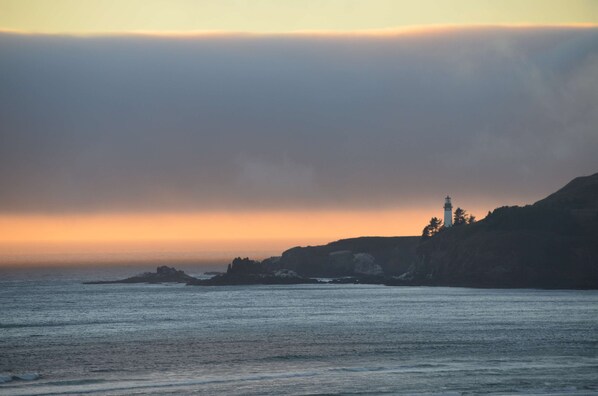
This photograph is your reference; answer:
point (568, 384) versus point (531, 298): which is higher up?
point (531, 298)

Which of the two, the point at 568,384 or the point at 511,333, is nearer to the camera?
the point at 568,384

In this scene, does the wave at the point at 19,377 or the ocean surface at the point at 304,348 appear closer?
the ocean surface at the point at 304,348

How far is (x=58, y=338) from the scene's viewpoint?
4104 inches

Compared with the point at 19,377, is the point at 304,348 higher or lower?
higher

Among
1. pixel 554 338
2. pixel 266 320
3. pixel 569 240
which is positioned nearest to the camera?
pixel 554 338

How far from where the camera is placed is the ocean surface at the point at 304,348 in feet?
231

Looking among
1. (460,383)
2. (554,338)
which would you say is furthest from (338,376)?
(554,338)

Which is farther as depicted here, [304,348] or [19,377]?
[304,348]

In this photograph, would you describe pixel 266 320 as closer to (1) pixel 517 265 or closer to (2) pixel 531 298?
(2) pixel 531 298

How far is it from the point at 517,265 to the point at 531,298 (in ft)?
122

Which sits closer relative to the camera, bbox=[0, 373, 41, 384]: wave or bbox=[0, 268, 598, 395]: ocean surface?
bbox=[0, 268, 598, 395]: ocean surface

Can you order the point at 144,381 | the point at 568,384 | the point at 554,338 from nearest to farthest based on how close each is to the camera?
the point at 568,384
the point at 144,381
the point at 554,338

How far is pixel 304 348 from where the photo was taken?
9281 cm

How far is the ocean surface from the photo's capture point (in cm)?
7031
